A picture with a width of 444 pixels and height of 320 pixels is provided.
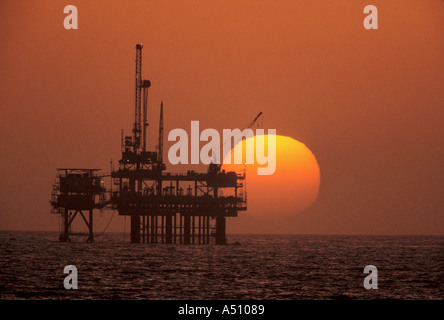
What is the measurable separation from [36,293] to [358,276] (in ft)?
106

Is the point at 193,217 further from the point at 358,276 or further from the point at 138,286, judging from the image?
the point at 138,286

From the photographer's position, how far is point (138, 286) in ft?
191

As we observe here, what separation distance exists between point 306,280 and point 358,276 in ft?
25.4

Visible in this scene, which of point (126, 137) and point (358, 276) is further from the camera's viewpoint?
point (126, 137)

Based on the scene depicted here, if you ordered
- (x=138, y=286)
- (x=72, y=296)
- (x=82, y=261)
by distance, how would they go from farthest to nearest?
(x=82, y=261) → (x=138, y=286) → (x=72, y=296)
